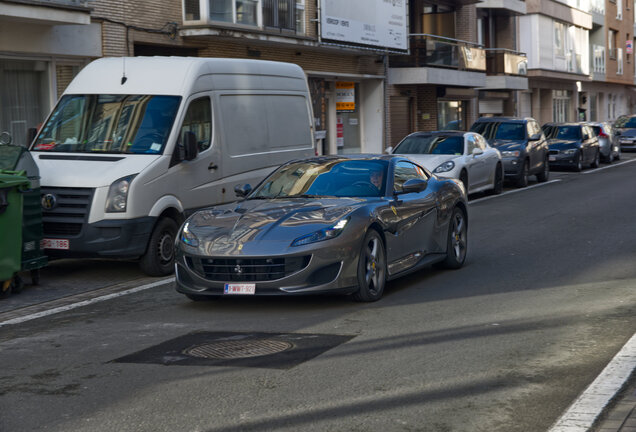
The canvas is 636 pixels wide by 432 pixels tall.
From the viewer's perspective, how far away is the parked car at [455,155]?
19.8 m

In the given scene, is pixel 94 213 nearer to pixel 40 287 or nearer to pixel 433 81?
pixel 40 287

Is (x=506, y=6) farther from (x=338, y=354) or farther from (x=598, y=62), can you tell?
(x=338, y=354)

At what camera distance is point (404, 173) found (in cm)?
1027

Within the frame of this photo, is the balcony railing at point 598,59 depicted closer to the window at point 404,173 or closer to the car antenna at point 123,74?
the car antenna at point 123,74

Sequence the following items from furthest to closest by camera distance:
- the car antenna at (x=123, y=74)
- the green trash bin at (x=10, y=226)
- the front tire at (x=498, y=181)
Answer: the front tire at (x=498, y=181) → the car antenna at (x=123, y=74) → the green trash bin at (x=10, y=226)

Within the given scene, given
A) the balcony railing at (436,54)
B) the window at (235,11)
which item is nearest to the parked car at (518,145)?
the window at (235,11)

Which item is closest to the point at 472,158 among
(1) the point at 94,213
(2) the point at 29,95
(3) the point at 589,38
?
(2) the point at 29,95

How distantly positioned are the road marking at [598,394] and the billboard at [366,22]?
76.5 feet

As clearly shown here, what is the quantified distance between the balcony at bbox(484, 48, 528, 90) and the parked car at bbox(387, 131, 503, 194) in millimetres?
22344

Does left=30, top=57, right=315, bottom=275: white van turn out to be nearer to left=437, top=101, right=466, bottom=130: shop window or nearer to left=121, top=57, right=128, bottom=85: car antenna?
left=121, top=57, right=128, bottom=85: car antenna

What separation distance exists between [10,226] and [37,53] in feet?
32.3

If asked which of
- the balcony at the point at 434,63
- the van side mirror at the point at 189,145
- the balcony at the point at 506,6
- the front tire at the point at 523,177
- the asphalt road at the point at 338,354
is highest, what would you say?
the balcony at the point at 506,6

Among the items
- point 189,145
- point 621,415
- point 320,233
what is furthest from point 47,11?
point 621,415

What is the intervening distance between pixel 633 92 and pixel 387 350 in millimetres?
74427
